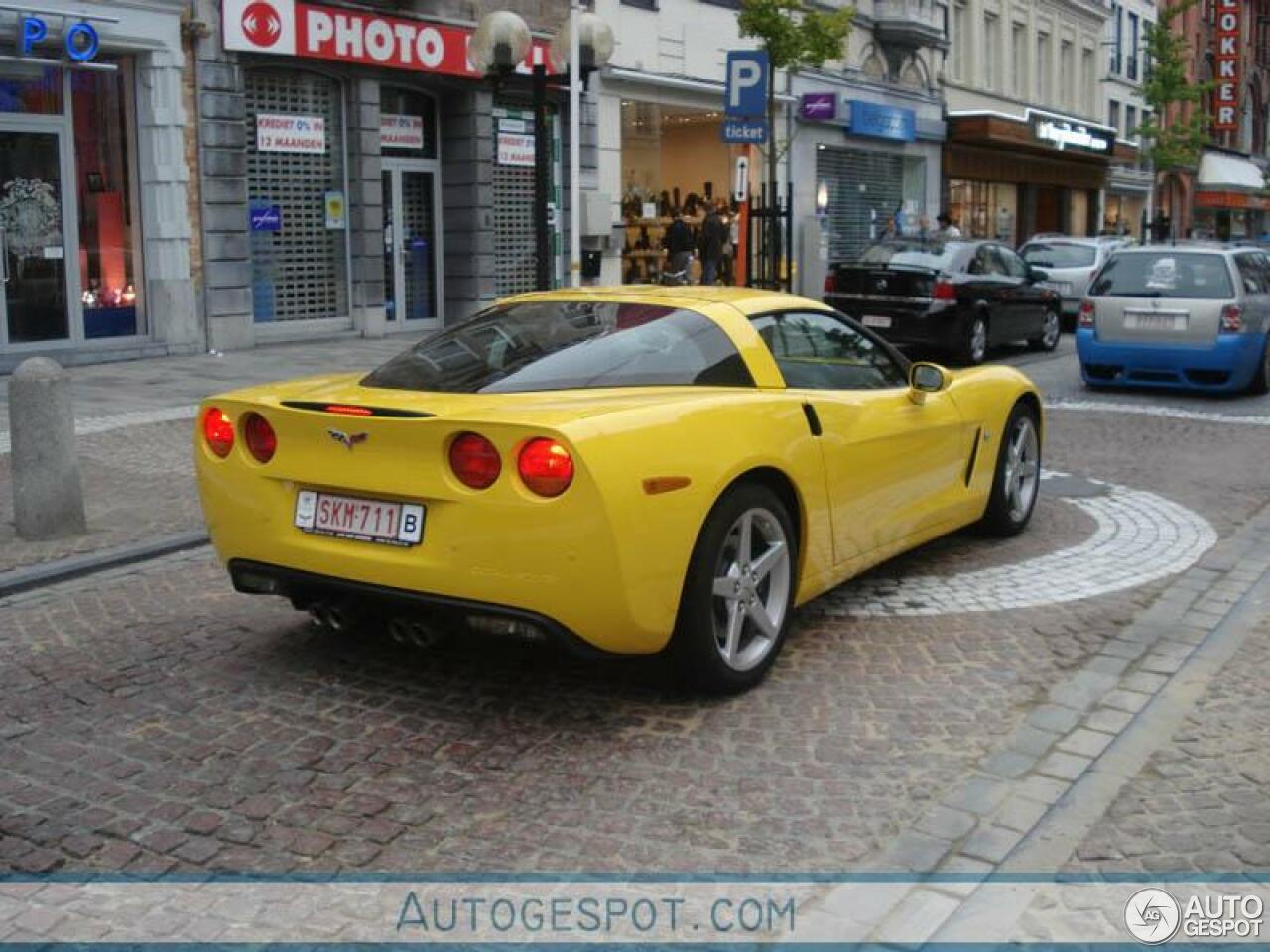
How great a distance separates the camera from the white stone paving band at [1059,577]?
6.39m

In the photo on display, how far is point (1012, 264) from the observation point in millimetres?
18969

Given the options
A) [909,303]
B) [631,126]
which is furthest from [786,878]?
[631,126]

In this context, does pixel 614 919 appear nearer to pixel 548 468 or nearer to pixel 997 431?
pixel 548 468

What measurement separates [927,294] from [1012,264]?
8.83 feet

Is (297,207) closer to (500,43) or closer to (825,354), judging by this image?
(500,43)

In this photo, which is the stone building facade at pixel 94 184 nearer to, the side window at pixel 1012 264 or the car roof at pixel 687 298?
the side window at pixel 1012 264

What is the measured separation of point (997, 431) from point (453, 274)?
50.4 feet

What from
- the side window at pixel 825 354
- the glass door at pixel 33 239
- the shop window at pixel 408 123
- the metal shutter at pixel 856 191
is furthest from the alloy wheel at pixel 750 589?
the metal shutter at pixel 856 191

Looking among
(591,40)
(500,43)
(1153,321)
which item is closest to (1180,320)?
(1153,321)

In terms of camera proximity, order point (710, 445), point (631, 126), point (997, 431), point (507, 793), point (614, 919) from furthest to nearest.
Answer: point (631, 126) → point (997, 431) → point (710, 445) → point (507, 793) → point (614, 919)

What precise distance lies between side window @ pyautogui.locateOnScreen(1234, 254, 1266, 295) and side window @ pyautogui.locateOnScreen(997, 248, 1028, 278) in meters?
4.00

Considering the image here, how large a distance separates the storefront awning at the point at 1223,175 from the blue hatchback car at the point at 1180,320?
48.0 meters

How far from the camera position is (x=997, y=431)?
7273 millimetres

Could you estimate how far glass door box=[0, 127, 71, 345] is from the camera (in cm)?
1548
